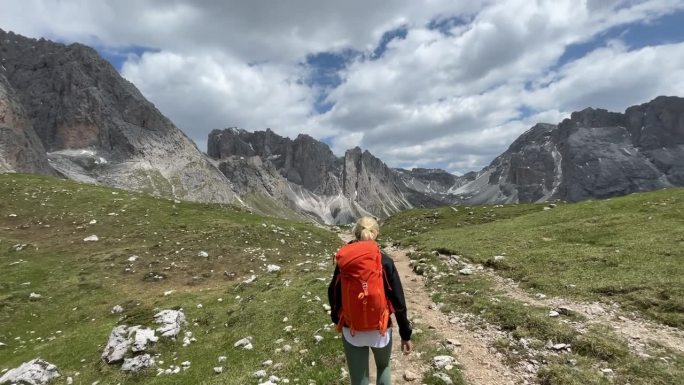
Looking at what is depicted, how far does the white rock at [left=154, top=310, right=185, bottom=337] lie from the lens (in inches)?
772

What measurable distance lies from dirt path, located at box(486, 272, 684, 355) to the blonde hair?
9.97 metres

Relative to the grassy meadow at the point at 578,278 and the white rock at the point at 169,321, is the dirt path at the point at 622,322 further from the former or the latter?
the white rock at the point at 169,321

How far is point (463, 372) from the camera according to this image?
13.4 m

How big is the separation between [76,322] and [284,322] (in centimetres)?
1405

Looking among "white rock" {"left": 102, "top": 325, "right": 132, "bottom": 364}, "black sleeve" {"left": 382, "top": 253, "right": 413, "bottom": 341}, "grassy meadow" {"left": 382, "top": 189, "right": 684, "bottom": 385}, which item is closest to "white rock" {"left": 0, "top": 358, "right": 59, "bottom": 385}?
"white rock" {"left": 102, "top": 325, "right": 132, "bottom": 364}

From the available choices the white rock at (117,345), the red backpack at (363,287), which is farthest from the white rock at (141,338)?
the red backpack at (363,287)

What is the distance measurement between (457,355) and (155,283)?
23962mm

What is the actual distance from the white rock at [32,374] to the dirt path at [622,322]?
2039 centimetres

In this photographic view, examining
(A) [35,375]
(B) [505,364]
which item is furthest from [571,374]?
(A) [35,375]

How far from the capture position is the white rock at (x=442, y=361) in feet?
45.1

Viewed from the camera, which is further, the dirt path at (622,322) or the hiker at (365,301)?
the dirt path at (622,322)

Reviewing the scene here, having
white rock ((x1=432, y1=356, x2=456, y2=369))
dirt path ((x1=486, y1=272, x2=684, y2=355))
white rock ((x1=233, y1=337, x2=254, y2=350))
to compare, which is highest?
dirt path ((x1=486, y1=272, x2=684, y2=355))

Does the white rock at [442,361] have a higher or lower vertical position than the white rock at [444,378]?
higher

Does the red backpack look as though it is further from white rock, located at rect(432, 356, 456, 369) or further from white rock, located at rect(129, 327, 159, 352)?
white rock, located at rect(129, 327, 159, 352)
